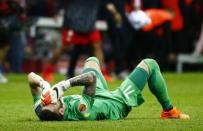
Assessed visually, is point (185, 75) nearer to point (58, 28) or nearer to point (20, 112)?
point (58, 28)

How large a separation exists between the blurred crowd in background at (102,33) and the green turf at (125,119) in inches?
61.4

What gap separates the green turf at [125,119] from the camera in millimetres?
9898

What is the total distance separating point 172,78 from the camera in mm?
21609

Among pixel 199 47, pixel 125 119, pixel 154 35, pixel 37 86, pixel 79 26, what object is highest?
pixel 37 86

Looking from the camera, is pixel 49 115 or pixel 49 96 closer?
pixel 49 96

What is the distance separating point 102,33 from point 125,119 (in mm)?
14332

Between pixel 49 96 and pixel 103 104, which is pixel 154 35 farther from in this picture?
pixel 49 96

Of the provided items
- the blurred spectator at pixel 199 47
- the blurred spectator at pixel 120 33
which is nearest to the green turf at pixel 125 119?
the blurred spectator at pixel 120 33

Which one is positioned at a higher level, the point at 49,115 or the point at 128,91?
the point at 128,91

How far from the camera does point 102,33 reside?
25078mm

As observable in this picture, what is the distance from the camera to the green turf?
9898 millimetres

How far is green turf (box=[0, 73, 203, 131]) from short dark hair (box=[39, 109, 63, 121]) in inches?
3.1

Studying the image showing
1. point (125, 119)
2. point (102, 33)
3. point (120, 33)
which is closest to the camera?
point (125, 119)

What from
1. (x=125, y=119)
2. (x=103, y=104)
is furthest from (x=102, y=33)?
(x=103, y=104)
